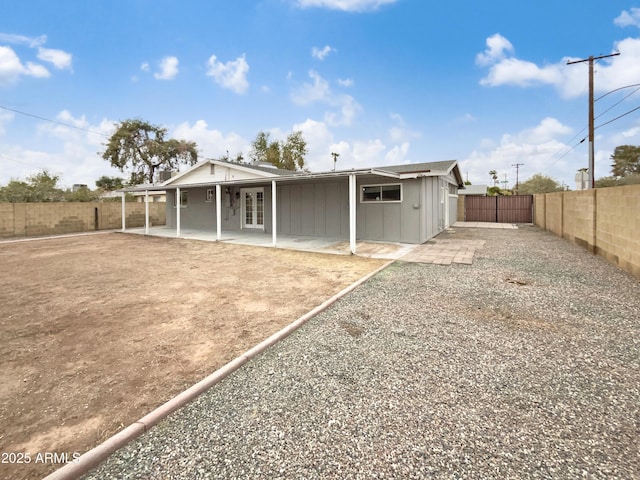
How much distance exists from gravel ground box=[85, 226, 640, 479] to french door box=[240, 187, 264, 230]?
35.8ft

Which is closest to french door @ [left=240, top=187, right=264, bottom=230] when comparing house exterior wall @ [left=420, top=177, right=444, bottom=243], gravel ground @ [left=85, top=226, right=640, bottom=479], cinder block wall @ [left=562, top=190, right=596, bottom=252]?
house exterior wall @ [left=420, top=177, right=444, bottom=243]

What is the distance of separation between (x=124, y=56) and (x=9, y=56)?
207 inches

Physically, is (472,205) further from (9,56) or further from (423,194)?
(9,56)

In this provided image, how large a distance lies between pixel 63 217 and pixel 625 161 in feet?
151

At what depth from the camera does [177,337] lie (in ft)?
11.3

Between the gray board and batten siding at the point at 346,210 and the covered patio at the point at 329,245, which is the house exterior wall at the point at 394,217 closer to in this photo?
the gray board and batten siding at the point at 346,210

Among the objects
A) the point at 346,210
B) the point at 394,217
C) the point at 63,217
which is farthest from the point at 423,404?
the point at 63,217

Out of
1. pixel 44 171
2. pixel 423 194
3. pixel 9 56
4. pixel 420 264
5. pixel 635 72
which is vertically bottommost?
pixel 420 264

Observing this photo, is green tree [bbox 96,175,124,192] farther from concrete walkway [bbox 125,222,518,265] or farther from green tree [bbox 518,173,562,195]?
green tree [bbox 518,173,562,195]

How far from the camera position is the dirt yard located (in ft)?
6.86

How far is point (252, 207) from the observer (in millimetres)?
14789

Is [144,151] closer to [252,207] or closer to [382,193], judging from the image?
[252,207]

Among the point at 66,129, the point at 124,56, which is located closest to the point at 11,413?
the point at 124,56

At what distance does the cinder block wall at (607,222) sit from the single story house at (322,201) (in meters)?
4.18
